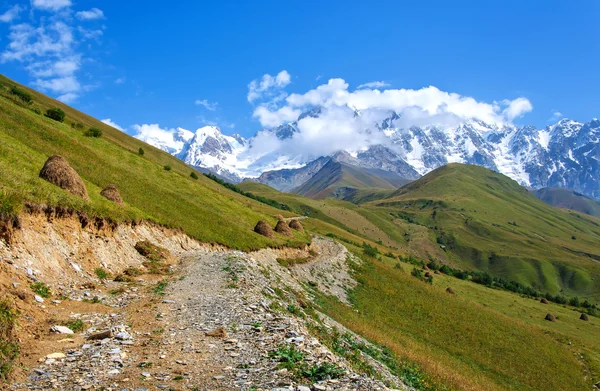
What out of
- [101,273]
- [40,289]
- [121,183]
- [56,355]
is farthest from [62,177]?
[56,355]

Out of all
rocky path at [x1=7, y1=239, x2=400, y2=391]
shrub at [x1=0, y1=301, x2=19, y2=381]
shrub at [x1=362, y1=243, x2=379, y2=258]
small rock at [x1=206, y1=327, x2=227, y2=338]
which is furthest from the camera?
shrub at [x1=362, y1=243, x2=379, y2=258]

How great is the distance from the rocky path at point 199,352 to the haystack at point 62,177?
46.0 ft

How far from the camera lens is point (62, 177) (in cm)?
3222

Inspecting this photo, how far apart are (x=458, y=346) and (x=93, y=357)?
44.7m

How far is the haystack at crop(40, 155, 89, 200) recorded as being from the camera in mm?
31922

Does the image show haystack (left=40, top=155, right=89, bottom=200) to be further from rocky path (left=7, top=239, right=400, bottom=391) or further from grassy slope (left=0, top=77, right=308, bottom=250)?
rocky path (left=7, top=239, right=400, bottom=391)

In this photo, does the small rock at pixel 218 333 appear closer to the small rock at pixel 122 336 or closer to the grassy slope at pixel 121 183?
the small rock at pixel 122 336

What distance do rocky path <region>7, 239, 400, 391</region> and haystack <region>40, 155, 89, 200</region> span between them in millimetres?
14024

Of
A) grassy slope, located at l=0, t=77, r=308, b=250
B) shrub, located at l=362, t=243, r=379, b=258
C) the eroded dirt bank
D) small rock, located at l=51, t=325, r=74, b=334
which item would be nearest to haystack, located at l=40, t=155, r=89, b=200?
grassy slope, located at l=0, t=77, r=308, b=250

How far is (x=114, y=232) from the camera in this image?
3106 cm

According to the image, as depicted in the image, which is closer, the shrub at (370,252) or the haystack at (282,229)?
the haystack at (282,229)

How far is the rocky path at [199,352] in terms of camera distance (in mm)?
11891

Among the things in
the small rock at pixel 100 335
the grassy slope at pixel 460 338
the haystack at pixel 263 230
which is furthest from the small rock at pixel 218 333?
the haystack at pixel 263 230

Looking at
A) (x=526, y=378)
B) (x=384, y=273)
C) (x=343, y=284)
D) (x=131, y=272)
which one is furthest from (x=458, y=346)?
(x=131, y=272)
